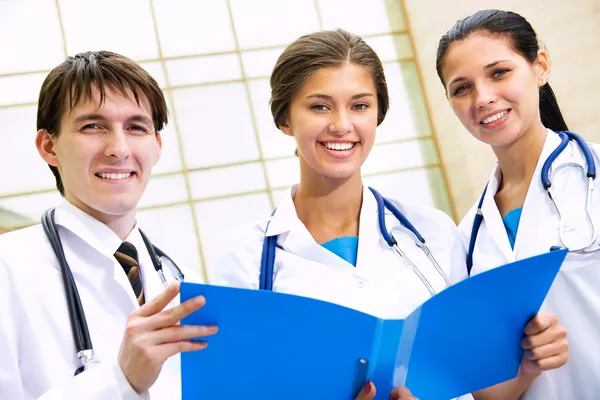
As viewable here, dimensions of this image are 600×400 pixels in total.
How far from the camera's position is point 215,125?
6.23 meters

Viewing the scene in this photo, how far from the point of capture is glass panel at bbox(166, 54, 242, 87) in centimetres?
624

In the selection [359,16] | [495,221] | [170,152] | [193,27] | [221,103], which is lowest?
[495,221]

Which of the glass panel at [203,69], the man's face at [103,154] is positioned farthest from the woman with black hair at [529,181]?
the glass panel at [203,69]

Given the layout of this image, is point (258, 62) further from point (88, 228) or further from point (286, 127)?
point (88, 228)

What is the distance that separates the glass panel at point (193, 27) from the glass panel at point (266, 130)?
49 cm

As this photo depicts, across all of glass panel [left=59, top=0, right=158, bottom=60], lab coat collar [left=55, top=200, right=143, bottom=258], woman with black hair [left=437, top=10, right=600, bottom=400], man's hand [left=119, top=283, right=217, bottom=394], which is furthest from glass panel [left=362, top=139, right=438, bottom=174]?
man's hand [left=119, top=283, right=217, bottom=394]

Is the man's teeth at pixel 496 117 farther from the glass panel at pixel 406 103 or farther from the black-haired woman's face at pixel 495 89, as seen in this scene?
the glass panel at pixel 406 103

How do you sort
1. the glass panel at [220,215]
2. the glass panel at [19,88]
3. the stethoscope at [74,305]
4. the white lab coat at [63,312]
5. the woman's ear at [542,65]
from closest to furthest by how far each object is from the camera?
the white lab coat at [63,312], the stethoscope at [74,305], the woman's ear at [542,65], the glass panel at [19,88], the glass panel at [220,215]

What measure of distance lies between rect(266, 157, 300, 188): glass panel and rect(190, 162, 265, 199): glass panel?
9 cm

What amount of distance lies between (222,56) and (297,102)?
4.91 m

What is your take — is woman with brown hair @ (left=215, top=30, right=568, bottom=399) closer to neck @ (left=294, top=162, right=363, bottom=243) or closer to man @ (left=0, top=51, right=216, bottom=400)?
neck @ (left=294, top=162, right=363, bottom=243)

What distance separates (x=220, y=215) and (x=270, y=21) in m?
2.03

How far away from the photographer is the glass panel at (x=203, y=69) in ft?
20.5

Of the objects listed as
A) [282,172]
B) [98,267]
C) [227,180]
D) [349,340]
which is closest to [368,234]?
[349,340]
